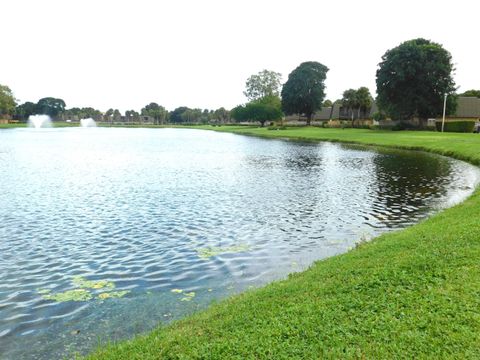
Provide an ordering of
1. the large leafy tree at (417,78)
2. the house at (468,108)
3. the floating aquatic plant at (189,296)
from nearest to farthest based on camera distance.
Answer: the floating aquatic plant at (189,296) < the large leafy tree at (417,78) < the house at (468,108)

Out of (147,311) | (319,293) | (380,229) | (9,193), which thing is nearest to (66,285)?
(147,311)

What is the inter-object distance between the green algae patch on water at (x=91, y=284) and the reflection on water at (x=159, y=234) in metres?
0.03

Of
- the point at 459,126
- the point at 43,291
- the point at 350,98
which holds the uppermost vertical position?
the point at 350,98

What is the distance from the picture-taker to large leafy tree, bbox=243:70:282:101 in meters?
177

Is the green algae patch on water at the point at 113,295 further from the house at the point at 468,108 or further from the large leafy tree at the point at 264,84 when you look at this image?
the large leafy tree at the point at 264,84

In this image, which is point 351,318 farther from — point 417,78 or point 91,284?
point 417,78

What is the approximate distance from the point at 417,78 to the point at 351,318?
8256 centimetres

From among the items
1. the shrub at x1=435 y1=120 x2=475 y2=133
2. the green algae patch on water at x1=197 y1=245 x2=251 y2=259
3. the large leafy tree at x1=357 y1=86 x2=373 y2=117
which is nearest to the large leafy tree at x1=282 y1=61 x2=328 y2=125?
the large leafy tree at x1=357 y1=86 x2=373 y2=117

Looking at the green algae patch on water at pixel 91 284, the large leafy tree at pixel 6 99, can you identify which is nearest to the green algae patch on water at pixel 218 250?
the green algae patch on water at pixel 91 284

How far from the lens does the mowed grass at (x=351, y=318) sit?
566 centimetres

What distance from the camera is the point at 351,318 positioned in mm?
6445

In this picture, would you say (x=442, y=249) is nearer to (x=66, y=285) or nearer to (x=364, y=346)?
(x=364, y=346)

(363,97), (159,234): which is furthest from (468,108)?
(159,234)

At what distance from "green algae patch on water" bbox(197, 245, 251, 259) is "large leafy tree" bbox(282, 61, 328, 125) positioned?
4730 inches
